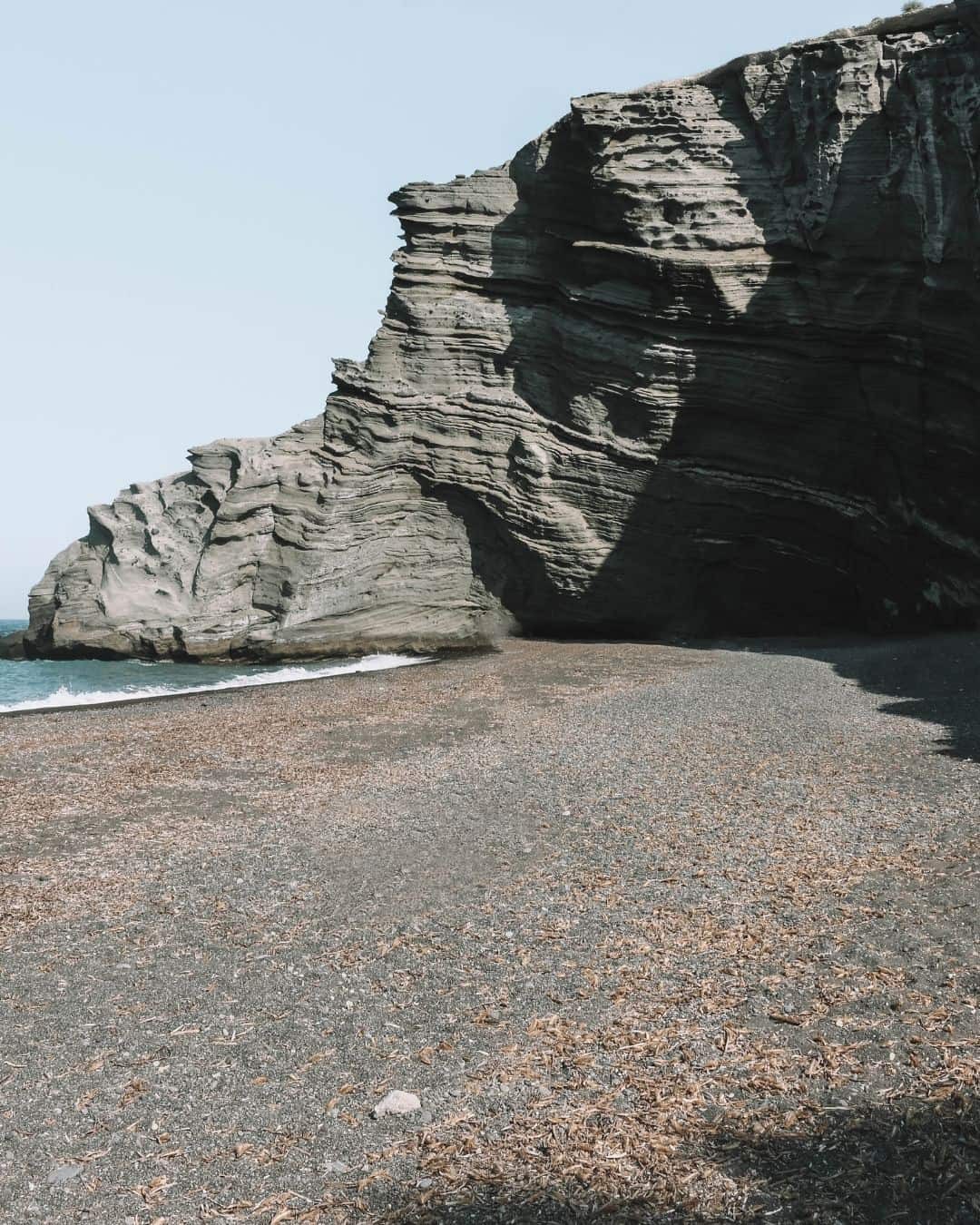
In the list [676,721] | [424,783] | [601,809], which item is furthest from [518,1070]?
[676,721]

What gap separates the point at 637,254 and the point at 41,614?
30282mm

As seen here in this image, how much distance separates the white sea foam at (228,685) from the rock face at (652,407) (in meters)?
1.67

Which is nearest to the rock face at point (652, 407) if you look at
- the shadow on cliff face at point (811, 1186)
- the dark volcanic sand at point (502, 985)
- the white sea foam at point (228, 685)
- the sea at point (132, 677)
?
the sea at point (132, 677)

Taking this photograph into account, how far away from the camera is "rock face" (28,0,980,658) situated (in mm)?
28906

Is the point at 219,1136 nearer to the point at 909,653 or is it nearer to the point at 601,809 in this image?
the point at 601,809

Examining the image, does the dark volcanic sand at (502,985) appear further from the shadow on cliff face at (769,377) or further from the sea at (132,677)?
the shadow on cliff face at (769,377)

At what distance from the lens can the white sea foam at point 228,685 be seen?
2839cm

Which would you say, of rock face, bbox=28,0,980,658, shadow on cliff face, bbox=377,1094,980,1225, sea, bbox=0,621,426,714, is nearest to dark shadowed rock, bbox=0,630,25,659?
rock face, bbox=28,0,980,658

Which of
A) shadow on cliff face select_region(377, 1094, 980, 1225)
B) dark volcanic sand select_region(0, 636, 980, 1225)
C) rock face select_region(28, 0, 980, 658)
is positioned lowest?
shadow on cliff face select_region(377, 1094, 980, 1225)

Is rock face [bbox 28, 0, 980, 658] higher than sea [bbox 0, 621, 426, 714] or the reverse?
higher

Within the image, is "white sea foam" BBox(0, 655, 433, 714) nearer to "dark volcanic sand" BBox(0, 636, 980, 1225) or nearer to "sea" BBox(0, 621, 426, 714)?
"sea" BBox(0, 621, 426, 714)

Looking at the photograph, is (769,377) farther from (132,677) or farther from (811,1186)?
(811,1186)

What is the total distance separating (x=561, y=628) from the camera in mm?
38094

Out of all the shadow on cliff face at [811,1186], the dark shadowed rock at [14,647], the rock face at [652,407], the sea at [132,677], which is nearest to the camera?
the shadow on cliff face at [811,1186]
